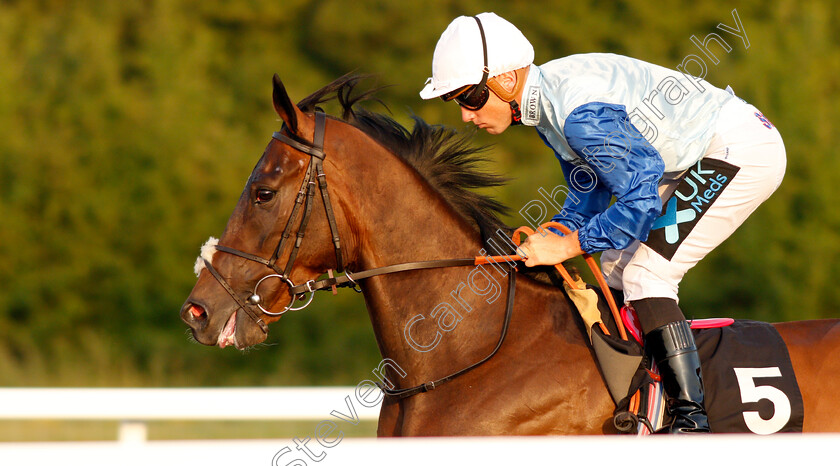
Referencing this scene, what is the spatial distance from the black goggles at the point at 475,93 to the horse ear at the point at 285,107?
1.66 feet

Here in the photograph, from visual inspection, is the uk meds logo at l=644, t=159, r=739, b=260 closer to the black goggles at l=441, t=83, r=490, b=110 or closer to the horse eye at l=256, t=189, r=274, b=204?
the black goggles at l=441, t=83, r=490, b=110

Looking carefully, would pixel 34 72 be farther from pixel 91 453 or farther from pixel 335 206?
pixel 91 453

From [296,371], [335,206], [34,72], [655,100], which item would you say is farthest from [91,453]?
[34,72]

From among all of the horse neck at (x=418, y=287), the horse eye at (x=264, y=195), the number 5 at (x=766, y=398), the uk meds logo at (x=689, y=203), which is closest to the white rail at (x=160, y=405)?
the horse neck at (x=418, y=287)

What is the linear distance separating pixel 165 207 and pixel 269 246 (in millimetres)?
9284

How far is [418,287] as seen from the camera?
2.93 meters

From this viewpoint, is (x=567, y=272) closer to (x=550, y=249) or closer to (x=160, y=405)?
(x=550, y=249)

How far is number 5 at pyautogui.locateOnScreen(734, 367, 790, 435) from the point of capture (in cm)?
273

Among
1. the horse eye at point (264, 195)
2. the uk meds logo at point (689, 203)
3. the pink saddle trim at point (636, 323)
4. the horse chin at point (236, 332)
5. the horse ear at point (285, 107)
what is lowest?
the pink saddle trim at point (636, 323)

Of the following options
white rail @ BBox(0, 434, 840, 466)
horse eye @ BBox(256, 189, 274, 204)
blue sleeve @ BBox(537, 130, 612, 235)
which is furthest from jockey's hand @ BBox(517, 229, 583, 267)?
white rail @ BBox(0, 434, 840, 466)

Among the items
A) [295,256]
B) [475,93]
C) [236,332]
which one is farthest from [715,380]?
[236,332]

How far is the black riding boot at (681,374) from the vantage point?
267 cm

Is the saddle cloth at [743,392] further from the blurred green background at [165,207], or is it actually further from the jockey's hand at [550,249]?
the blurred green background at [165,207]

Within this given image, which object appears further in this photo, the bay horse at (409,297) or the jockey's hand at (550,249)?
the jockey's hand at (550,249)
